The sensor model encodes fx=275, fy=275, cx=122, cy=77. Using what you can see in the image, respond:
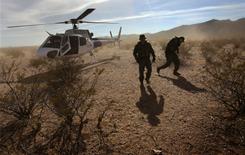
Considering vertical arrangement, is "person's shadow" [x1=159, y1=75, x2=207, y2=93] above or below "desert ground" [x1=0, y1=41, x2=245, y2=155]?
above

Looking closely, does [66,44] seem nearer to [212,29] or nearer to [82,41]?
[82,41]

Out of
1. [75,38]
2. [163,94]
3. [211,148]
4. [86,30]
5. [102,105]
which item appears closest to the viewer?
[211,148]

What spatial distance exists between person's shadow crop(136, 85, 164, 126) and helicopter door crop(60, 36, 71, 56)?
6.81m

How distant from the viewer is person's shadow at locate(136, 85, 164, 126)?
6217 millimetres

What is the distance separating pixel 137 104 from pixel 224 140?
2.69 m

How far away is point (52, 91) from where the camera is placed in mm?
8383

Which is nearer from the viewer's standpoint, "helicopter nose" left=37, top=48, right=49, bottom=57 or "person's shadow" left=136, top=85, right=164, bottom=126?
"person's shadow" left=136, top=85, right=164, bottom=126

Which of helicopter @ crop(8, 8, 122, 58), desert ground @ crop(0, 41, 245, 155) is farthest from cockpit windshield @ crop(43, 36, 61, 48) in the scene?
desert ground @ crop(0, 41, 245, 155)

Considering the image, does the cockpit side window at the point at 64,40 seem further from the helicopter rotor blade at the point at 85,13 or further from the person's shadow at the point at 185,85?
the person's shadow at the point at 185,85

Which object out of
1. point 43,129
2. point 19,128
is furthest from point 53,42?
point 43,129

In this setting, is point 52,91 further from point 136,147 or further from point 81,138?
point 136,147

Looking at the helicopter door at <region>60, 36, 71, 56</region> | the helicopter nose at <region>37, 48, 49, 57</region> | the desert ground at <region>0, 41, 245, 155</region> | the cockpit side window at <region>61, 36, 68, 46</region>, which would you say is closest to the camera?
the desert ground at <region>0, 41, 245, 155</region>

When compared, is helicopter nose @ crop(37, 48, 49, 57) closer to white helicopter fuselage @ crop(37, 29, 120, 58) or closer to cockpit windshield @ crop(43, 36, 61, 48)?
white helicopter fuselage @ crop(37, 29, 120, 58)

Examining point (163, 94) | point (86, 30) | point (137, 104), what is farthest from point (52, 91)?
point (86, 30)
